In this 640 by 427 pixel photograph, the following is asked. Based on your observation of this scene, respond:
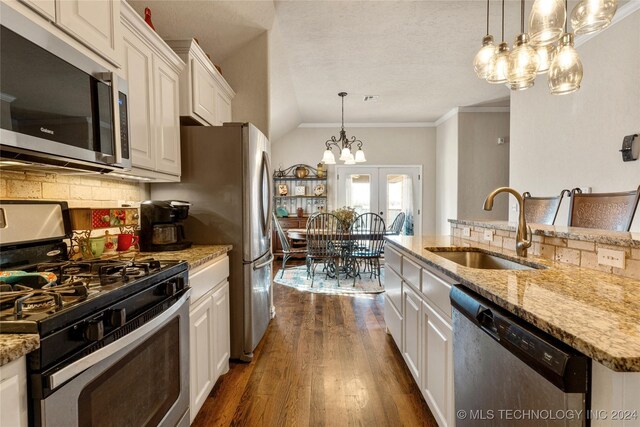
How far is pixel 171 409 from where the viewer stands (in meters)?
1.24

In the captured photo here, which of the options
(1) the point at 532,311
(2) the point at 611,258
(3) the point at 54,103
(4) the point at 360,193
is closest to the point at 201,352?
(3) the point at 54,103

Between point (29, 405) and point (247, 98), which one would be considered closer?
point (29, 405)

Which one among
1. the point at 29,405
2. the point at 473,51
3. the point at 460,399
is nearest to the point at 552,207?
the point at 473,51

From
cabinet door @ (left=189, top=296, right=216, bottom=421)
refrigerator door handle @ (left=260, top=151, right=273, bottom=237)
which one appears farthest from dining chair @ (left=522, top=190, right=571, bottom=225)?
cabinet door @ (left=189, top=296, right=216, bottom=421)

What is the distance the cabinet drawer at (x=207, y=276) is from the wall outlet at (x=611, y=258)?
5.82 feet

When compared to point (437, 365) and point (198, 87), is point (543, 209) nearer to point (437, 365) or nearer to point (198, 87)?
point (437, 365)

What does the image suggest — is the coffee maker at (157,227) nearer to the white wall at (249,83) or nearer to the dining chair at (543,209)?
the white wall at (249,83)

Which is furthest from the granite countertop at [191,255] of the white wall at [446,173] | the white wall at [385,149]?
the white wall at [446,173]

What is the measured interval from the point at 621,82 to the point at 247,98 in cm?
326

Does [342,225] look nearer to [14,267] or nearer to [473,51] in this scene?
[473,51]

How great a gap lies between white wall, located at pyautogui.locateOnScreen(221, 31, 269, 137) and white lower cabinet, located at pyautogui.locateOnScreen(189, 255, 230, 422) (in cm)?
153

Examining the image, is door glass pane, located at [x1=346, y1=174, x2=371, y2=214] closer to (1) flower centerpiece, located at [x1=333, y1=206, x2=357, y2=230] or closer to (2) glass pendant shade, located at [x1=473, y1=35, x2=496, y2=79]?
(1) flower centerpiece, located at [x1=333, y1=206, x2=357, y2=230]

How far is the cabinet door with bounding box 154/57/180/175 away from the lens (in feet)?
5.97

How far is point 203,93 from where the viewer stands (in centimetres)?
229
